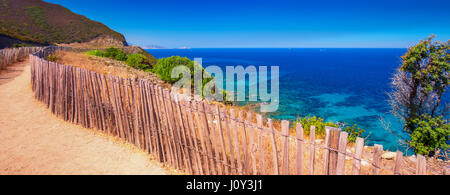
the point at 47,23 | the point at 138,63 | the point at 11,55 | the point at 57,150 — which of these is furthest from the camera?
the point at 47,23

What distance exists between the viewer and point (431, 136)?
370 inches

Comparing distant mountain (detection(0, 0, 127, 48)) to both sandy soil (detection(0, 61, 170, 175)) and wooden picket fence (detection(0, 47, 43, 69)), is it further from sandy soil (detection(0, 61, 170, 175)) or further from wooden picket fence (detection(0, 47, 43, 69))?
sandy soil (detection(0, 61, 170, 175))

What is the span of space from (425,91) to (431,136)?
93.1 inches

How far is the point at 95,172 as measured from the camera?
14.4ft

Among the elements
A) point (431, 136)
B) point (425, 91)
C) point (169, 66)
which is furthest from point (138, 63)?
point (431, 136)

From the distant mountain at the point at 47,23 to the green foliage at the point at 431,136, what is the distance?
6631 cm

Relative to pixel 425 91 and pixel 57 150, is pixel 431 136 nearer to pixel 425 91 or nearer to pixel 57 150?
pixel 425 91

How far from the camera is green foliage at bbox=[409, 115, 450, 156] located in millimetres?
9281

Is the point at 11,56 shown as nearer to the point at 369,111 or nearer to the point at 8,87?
the point at 8,87

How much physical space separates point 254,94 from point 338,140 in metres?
29.7

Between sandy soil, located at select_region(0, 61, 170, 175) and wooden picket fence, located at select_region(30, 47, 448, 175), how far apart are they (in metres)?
0.27

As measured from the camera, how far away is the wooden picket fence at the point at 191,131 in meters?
2.80

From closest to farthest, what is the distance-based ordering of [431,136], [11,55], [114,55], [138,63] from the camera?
[431,136] < [11,55] < [138,63] < [114,55]

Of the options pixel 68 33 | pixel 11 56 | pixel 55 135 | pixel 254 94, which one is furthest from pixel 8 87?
pixel 68 33
